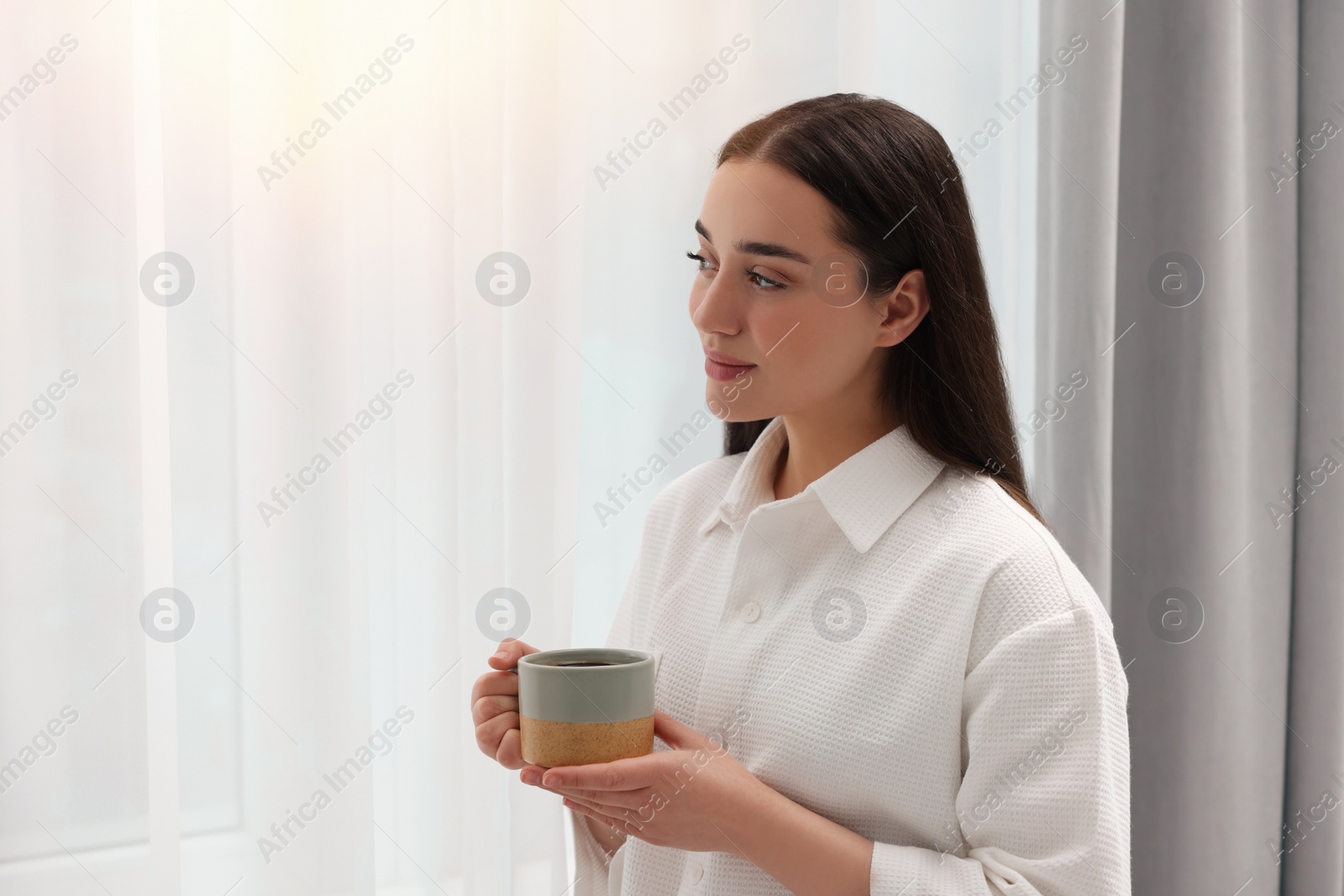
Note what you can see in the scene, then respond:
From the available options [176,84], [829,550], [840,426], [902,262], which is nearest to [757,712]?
[829,550]

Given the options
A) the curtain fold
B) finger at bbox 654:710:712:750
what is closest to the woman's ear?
finger at bbox 654:710:712:750

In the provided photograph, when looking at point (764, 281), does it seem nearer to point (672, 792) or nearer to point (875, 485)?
point (875, 485)

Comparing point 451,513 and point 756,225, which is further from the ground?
point 756,225

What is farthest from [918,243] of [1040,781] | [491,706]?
[491,706]

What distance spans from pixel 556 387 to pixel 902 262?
57cm

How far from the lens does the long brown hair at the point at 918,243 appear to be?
927 mm

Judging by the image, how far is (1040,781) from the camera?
2.69ft

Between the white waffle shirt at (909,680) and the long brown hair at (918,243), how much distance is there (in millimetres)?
52

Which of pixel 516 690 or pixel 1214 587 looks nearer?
pixel 516 690

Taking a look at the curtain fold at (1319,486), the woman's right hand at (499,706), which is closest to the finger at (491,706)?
the woman's right hand at (499,706)

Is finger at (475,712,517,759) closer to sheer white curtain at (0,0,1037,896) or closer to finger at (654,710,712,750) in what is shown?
finger at (654,710,712,750)

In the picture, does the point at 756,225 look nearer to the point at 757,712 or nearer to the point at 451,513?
the point at 757,712

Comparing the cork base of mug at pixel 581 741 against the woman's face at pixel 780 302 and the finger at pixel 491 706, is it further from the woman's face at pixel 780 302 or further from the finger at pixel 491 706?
A: the woman's face at pixel 780 302

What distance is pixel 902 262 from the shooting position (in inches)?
37.6
